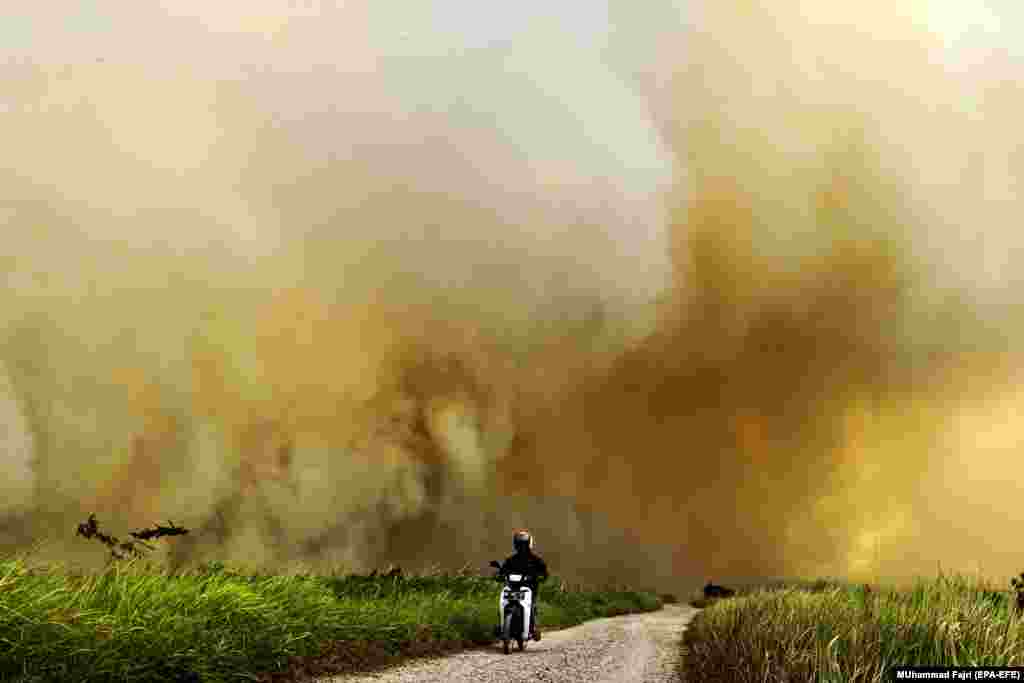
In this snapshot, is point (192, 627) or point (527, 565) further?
point (527, 565)

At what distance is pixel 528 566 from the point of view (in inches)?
826

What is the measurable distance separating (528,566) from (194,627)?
34.9 feet

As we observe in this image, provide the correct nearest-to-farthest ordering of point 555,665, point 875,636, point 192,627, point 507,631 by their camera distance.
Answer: point 875,636 → point 192,627 → point 555,665 → point 507,631

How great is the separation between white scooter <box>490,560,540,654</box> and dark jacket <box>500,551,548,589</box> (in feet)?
0.99

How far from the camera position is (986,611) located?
9.79m

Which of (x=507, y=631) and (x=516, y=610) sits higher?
(x=516, y=610)

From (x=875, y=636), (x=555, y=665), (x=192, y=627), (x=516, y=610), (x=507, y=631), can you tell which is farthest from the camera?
(x=516, y=610)

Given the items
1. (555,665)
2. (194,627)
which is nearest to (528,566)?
(555,665)

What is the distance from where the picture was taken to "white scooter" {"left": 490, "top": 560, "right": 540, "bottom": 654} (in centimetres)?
1986

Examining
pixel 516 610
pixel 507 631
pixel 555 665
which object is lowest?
pixel 555 665

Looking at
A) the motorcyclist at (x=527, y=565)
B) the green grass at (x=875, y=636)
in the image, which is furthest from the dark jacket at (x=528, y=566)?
the green grass at (x=875, y=636)

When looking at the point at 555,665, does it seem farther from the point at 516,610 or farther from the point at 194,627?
the point at 194,627

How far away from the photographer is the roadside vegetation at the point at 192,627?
9.37 metres

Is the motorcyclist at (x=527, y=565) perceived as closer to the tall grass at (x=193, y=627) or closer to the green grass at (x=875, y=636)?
the tall grass at (x=193, y=627)
